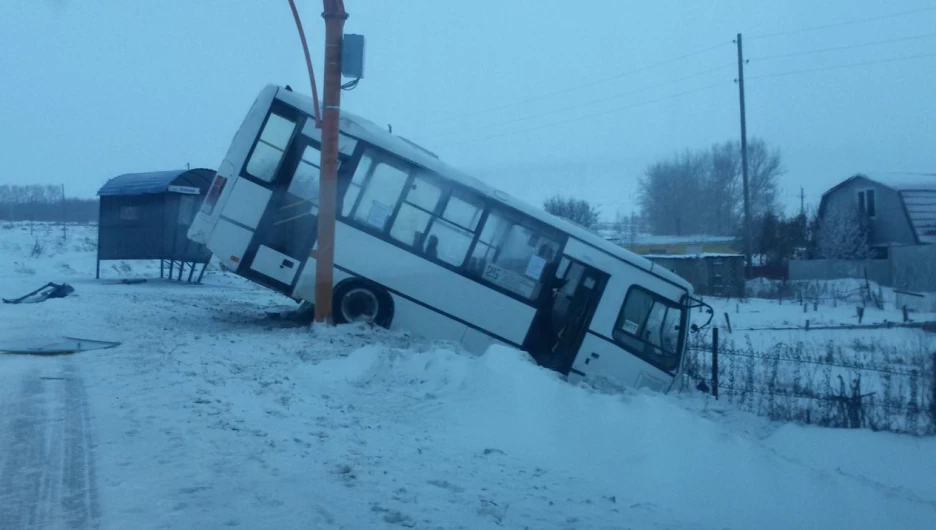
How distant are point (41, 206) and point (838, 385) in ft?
212

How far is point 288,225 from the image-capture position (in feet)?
51.8

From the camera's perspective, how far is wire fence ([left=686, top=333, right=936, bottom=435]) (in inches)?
429

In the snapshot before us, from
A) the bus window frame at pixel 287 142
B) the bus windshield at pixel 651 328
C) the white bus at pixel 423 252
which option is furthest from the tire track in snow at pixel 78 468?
the bus windshield at pixel 651 328

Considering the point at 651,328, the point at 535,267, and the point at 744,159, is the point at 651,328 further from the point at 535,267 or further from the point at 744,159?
the point at 744,159

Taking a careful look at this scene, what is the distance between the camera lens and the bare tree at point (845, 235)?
37969 mm

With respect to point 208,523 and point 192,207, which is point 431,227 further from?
point 192,207

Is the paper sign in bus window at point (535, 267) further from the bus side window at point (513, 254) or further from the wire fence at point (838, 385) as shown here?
the wire fence at point (838, 385)

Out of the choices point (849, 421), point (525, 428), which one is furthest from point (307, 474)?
point (849, 421)

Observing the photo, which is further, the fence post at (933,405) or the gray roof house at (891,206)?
the gray roof house at (891,206)

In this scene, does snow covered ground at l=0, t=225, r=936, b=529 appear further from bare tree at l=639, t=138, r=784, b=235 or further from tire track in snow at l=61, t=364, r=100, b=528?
bare tree at l=639, t=138, r=784, b=235

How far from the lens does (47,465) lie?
655 cm

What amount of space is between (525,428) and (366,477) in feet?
7.33

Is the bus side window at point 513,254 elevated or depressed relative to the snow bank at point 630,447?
elevated

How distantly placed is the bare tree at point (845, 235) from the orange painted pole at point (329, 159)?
29620 millimetres
